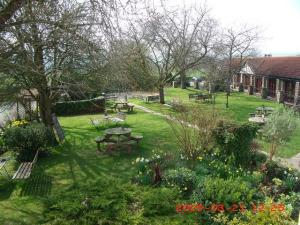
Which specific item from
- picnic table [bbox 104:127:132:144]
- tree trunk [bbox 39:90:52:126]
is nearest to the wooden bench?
picnic table [bbox 104:127:132:144]

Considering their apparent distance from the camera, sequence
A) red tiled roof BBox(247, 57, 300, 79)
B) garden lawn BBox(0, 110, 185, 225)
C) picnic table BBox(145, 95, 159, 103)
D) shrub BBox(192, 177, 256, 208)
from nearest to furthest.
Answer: shrub BBox(192, 177, 256, 208)
garden lawn BBox(0, 110, 185, 225)
red tiled roof BBox(247, 57, 300, 79)
picnic table BBox(145, 95, 159, 103)

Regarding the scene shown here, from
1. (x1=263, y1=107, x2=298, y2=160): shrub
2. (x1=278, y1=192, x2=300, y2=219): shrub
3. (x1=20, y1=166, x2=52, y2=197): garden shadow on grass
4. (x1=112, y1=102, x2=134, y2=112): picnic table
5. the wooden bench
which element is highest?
(x1=263, y1=107, x2=298, y2=160): shrub

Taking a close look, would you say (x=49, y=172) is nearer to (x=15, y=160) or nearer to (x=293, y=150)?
(x=15, y=160)

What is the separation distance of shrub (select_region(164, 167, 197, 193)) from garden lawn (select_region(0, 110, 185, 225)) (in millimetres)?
1269

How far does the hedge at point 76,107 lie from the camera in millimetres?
25266

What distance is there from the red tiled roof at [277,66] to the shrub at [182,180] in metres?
23.0

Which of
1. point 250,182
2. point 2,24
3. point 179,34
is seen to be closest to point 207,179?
point 250,182

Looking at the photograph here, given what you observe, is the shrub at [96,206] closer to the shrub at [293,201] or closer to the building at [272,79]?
the shrub at [293,201]

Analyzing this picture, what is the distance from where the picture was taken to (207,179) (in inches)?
344

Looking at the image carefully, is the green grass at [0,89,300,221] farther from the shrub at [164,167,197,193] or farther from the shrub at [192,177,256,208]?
the shrub at [164,167,197,193]

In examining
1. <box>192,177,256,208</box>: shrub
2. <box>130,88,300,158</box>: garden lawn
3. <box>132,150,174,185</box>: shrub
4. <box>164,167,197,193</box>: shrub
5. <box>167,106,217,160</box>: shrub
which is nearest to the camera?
<box>192,177,256,208</box>: shrub

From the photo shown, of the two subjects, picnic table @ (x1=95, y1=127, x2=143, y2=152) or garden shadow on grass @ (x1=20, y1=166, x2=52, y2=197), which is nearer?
garden shadow on grass @ (x1=20, y1=166, x2=52, y2=197)

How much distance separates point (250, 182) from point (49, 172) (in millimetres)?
6970

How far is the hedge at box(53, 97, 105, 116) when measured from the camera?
25266 mm
